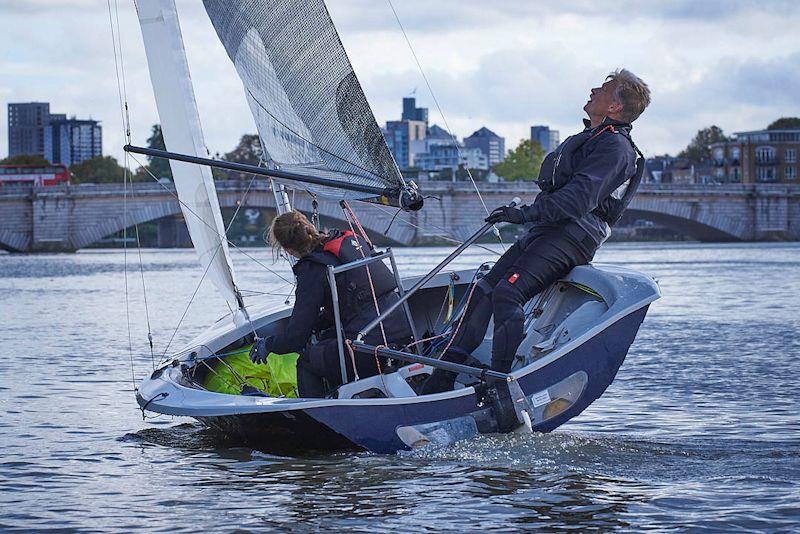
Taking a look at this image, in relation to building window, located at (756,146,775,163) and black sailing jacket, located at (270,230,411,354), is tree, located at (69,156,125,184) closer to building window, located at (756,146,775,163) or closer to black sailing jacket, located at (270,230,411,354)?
building window, located at (756,146,775,163)

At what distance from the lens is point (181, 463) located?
10156 mm

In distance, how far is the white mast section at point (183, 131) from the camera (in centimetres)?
1280

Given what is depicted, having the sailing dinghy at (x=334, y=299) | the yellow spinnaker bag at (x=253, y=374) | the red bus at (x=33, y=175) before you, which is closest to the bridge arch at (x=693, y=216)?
the red bus at (x=33, y=175)

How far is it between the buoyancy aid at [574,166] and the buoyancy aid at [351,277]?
4.26ft

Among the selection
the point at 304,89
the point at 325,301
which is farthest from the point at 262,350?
the point at 304,89

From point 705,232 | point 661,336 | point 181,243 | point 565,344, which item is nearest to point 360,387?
point 565,344

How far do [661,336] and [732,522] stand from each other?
13.3 m

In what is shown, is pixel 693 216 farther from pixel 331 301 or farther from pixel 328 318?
pixel 331 301

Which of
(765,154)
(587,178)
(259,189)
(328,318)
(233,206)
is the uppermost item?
(765,154)

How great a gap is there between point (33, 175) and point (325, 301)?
335 ft

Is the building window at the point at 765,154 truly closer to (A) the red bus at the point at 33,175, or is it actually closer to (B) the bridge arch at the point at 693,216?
(B) the bridge arch at the point at 693,216

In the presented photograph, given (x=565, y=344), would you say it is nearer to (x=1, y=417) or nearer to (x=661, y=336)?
(x=1, y=417)

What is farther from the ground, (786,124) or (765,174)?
(786,124)

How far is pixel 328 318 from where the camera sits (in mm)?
10078
